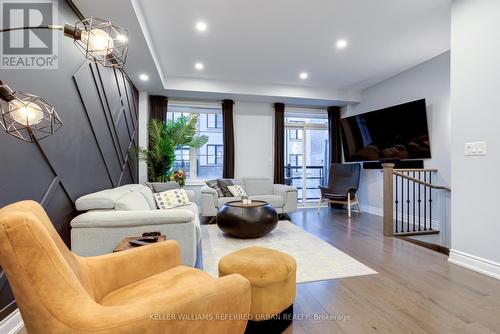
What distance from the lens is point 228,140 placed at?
18.8ft

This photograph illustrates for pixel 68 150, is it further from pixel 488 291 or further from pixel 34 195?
pixel 488 291

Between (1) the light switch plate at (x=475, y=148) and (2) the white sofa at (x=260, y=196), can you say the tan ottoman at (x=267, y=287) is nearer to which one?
(1) the light switch plate at (x=475, y=148)

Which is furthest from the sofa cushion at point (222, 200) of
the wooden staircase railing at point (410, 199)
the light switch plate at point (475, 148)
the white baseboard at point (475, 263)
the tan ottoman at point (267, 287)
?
the light switch plate at point (475, 148)

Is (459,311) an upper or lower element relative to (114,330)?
lower

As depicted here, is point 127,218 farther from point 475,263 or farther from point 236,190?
point 475,263

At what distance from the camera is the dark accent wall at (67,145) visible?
1698 mm

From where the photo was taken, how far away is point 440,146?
427 cm

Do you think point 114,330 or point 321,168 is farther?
point 321,168

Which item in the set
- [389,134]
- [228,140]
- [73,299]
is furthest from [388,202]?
[73,299]

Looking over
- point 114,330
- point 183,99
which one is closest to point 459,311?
point 114,330

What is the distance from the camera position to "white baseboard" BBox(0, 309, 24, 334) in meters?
1.58

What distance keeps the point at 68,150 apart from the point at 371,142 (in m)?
5.25

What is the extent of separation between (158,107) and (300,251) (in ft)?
13.7

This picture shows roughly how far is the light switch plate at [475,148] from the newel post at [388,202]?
46.2 inches
